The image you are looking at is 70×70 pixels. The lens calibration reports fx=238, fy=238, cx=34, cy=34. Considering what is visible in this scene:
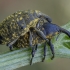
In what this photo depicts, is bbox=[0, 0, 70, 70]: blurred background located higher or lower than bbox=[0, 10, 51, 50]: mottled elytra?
higher

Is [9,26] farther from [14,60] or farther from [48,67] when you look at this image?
[48,67]

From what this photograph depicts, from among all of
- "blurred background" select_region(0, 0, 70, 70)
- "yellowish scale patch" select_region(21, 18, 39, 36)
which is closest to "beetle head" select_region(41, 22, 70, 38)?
"yellowish scale patch" select_region(21, 18, 39, 36)

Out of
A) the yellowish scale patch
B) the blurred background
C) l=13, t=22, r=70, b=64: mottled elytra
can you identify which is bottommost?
l=13, t=22, r=70, b=64: mottled elytra

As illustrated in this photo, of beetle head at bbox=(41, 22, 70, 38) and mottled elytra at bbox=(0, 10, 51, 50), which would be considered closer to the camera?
mottled elytra at bbox=(0, 10, 51, 50)

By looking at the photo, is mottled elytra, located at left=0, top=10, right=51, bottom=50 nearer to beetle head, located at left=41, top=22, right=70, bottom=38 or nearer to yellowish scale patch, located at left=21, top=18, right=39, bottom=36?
yellowish scale patch, located at left=21, top=18, right=39, bottom=36

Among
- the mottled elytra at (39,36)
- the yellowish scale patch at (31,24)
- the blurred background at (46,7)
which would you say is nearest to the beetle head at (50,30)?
the mottled elytra at (39,36)

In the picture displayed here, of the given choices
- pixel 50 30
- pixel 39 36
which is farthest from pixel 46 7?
pixel 39 36

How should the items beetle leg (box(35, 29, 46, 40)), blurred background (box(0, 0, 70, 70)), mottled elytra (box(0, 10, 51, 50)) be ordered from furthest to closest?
1. blurred background (box(0, 0, 70, 70))
2. beetle leg (box(35, 29, 46, 40))
3. mottled elytra (box(0, 10, 51, 50))

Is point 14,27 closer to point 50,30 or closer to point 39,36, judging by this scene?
point 39,36

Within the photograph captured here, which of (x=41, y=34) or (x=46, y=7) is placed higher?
(x=46, y=7)
